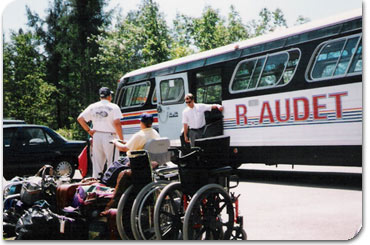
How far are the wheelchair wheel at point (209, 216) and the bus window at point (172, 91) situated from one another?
16.5 feet

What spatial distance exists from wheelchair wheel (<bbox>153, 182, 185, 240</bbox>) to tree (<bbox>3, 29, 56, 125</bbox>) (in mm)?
2487

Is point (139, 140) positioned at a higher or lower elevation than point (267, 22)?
lower

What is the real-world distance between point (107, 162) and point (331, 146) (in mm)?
2889

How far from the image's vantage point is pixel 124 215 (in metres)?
3.64

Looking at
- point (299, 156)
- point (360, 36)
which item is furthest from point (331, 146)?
point (360, 36)

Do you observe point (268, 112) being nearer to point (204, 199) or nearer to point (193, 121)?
point (193, 121)

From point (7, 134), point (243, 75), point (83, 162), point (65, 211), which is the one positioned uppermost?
point (243, 75)

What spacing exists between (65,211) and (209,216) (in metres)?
1.41

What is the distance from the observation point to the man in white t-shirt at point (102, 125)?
5449 millimetres

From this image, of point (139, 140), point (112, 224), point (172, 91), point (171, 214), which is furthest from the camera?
point (172, 91)

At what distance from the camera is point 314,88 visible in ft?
19.7

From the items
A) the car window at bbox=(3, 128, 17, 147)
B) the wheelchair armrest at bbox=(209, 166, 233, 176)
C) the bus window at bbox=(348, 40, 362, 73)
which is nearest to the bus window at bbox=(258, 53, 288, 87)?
the bus window at bbox=(348, 40, 362, 73)

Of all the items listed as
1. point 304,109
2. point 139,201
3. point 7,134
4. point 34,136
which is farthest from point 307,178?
point 34,136

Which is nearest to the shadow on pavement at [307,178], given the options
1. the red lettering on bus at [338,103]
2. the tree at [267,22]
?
the red lettering on bus at [338,103]
